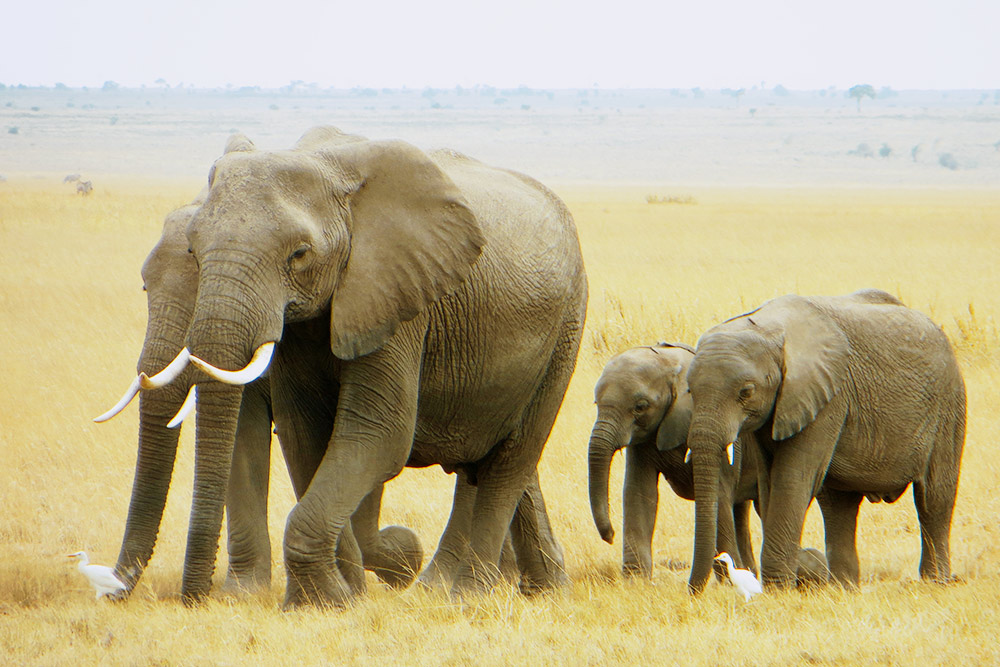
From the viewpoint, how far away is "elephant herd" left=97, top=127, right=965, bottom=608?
195 inches

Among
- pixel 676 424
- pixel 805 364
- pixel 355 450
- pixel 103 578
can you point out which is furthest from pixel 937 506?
pixel 103 578

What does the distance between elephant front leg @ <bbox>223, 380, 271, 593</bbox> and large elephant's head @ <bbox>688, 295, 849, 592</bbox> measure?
6.83ft

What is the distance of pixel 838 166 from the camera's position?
3622 inches

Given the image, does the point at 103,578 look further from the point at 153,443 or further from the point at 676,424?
the point at 676,424

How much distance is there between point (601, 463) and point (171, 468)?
2264 mm

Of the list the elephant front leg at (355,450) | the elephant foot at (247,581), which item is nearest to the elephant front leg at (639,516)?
the elephant foot at (247,581)

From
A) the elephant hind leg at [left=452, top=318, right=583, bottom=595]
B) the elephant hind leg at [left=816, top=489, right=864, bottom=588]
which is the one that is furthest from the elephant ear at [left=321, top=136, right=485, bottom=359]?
the elephant hind leg at [left=816, top=489, right=864, bottom=588]

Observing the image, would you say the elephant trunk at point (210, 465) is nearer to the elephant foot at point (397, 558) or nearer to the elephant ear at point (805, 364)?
the elephant foot at point (397, 558)

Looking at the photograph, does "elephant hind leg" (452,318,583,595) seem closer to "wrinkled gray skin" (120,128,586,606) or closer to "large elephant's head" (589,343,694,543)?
"wrinkled gray skin" (120,128,586,606)

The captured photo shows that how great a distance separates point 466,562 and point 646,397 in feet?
4.69

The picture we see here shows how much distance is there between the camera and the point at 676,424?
23.4 feet

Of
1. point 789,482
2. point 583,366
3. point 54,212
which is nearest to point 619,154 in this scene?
point 54,212

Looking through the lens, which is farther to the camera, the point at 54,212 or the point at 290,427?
the point at 54,212

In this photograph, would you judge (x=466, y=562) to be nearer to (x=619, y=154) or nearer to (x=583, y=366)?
(x=583, y=366)
